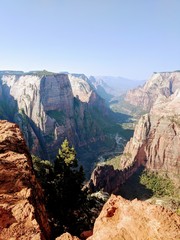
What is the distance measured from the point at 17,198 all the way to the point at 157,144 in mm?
121399

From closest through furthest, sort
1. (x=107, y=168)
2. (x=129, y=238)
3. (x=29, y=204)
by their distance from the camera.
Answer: (x=129, y=238) → (x=29, y=204) → (x=107, y=168)

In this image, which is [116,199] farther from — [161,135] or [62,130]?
[62,130]

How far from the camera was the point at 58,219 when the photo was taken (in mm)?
38969

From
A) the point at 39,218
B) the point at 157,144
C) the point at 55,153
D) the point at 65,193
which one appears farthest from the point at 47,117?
the point at 39,218

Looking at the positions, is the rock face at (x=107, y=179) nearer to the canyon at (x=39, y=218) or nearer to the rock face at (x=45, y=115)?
the rock face at (x=45, y=115)

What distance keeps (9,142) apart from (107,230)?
51.8ft

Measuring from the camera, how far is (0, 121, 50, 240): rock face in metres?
19.2

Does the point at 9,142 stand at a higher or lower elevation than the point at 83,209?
higher

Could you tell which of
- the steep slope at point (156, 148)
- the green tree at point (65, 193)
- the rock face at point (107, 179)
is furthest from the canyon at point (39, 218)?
the steep slope at point (156, 148)

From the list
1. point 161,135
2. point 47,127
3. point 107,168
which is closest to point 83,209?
point 107,168

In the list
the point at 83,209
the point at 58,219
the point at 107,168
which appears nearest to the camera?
the point at 58,219

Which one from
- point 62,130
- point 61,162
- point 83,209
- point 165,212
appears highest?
point 165,212

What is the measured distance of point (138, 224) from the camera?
59.7ft

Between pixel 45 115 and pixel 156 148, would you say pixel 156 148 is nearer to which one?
pixel 156 148
